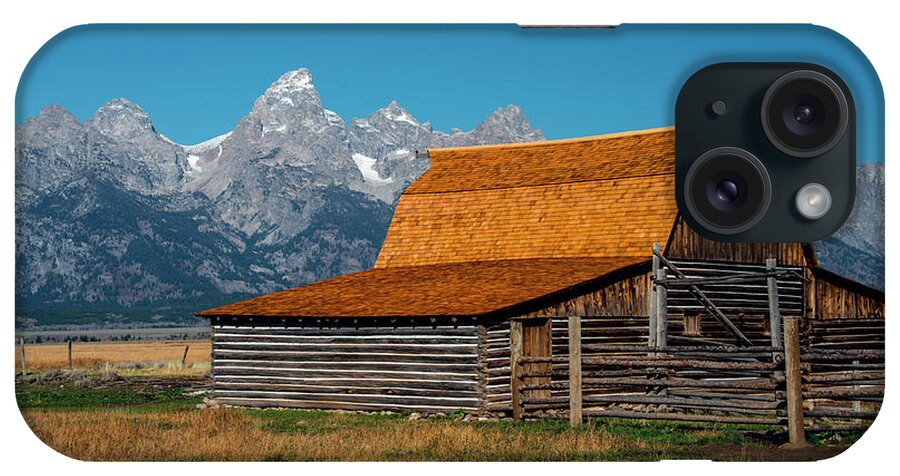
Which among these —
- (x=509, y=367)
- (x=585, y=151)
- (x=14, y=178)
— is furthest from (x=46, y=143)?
(x=585, y=151)

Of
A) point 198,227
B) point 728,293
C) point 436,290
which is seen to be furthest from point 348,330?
point 198,227

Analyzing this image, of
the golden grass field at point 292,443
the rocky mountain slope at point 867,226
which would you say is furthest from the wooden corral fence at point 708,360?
the golden grass field at point 292,443

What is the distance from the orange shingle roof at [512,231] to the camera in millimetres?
25406

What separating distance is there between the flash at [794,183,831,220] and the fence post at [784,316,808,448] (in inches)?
200

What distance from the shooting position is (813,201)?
1241 centimetres

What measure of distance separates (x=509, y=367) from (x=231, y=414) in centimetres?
481

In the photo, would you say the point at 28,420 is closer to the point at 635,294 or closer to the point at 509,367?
the point at 509,367

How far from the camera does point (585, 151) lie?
28.4 meters

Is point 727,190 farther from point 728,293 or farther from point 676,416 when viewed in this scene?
point 728,293

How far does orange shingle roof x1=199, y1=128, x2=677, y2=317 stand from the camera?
25.4 meters

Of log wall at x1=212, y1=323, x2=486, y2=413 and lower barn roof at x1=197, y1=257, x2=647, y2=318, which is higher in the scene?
lower barn roof at x1=197, y1=257, x2=647, y2=318

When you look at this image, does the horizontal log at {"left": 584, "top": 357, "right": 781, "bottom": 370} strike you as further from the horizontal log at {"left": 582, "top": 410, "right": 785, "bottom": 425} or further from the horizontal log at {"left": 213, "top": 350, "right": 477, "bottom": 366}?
the horizontal log at {"left": 213, "top": 350, "right": 477, "bottom": 366}

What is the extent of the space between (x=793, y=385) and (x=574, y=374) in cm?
400

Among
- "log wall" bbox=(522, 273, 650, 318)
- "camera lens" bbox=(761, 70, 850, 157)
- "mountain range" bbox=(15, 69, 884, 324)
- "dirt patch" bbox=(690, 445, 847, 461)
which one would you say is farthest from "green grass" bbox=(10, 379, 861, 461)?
"mountain range" bbox=(15, 69, 884, 324)
